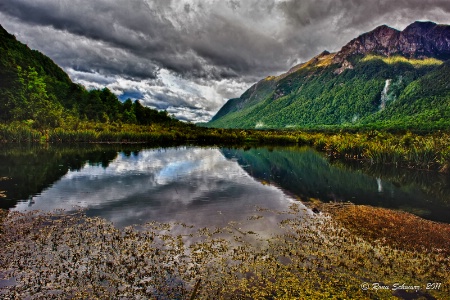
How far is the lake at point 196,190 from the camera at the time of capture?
57.3 ft

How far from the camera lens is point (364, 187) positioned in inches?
1099

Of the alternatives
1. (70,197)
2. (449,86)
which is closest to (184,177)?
(70,197)

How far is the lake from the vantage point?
57.3ft

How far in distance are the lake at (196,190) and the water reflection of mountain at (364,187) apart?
0.07 meters

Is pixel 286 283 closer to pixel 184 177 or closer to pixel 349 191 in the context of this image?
pixel 349 191

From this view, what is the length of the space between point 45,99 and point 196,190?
77.5 m

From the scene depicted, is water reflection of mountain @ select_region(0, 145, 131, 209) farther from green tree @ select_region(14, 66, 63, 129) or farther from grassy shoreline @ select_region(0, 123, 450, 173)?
green tree @ select_region(14, 66, 63, 129)

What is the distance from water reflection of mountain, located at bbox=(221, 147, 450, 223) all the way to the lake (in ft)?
0.24

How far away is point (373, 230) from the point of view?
49.0 feet

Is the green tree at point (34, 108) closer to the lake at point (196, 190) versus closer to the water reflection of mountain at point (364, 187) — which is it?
the lake at point (196, 190)

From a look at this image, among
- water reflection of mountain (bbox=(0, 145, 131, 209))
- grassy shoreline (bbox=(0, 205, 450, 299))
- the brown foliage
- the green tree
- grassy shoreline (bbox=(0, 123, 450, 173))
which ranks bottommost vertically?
water reflection of mountain (bbox=(0, 145, 131, 209))

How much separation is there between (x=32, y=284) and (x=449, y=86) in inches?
8543

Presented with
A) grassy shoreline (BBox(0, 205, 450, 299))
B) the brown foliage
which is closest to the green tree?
grassy shoreline (BBox(0, 205, 450, 299))

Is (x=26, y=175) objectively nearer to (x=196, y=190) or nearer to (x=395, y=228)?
(x=196, y=190)
